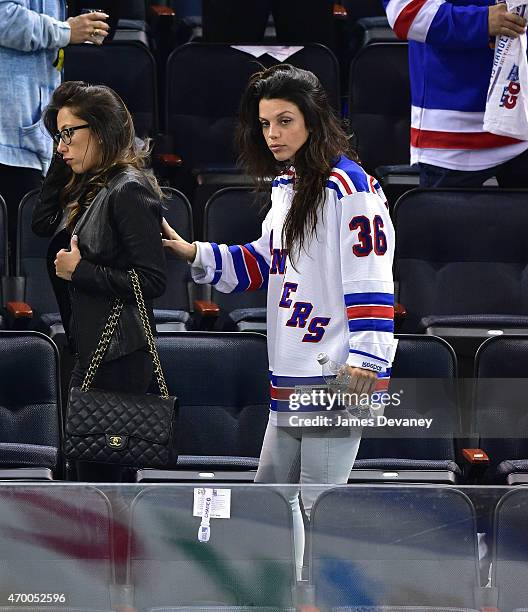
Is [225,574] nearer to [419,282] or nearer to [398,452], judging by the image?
[398,452]

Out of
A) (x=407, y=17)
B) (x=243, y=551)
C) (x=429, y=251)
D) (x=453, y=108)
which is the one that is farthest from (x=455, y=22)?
(x=243, y=551)

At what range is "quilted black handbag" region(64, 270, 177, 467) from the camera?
287 centimetres

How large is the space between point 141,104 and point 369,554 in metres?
2.86

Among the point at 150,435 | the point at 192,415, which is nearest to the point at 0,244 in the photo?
the point at 192,415

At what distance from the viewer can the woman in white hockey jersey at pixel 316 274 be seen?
2799 mm

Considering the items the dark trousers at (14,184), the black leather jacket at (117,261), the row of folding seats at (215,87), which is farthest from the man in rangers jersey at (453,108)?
the black leather jacket at (117,261)

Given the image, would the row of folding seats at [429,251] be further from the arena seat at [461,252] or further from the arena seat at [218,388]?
the arena seat at [218,388]

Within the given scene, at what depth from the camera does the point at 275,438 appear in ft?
9.64

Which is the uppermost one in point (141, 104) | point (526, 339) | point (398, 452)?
point (141, 104)

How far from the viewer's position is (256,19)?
5133 millimetres

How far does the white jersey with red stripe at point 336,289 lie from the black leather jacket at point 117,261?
0.25 m

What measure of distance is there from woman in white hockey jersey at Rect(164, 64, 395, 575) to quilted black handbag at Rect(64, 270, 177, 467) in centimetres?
23

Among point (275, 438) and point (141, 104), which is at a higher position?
point (141, 104)

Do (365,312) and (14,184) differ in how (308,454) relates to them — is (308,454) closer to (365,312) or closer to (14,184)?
(365,312)
